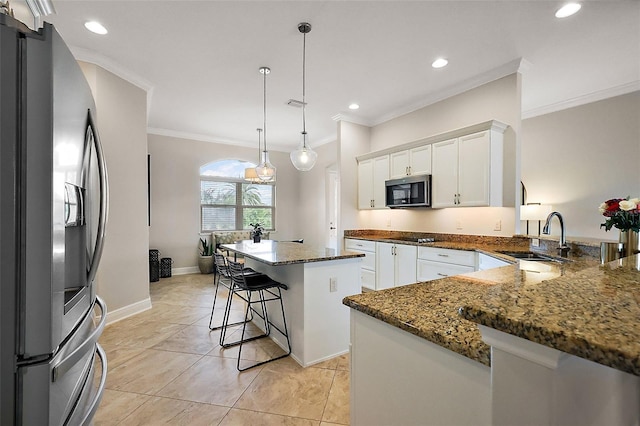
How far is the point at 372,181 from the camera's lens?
473cm

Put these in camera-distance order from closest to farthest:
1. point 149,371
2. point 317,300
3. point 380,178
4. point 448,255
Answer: point 149,371 → point 317,300 → point 448,255 → point 380,178

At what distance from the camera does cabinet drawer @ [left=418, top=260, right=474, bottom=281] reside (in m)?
3.19

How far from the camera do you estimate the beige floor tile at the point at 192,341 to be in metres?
2.69

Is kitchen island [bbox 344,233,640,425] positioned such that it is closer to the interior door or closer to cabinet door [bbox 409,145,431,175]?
cabinet door [bbox 409,145,431,175]

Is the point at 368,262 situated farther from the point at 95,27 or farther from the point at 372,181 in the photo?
the point at 95,27

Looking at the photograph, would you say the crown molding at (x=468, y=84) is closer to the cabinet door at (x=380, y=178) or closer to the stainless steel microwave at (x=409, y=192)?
the cabinet door at (x=380, y=178)

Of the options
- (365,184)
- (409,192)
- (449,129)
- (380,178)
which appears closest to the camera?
(449,129)

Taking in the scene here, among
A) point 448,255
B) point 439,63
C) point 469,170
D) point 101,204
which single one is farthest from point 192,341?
point 439,63

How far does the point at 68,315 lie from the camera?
2.98 feet

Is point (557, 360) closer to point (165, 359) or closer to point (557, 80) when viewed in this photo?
point (165, 359)

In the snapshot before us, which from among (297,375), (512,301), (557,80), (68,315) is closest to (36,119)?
(68,315)

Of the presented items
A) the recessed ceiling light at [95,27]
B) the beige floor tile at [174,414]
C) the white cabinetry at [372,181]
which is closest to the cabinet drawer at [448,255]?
the white cabinetry at [372,181]

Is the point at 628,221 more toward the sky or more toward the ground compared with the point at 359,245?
more toward the sky

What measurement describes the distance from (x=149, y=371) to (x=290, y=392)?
1194 mm
